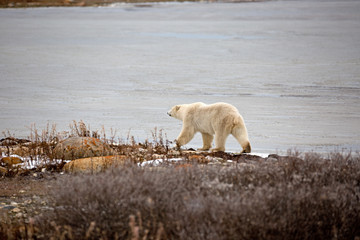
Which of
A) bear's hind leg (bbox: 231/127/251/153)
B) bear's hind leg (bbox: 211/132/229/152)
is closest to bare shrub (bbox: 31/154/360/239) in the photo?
bear's hind leg (bbox: 231/127/251/153)

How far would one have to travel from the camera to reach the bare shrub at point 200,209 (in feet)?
11.7

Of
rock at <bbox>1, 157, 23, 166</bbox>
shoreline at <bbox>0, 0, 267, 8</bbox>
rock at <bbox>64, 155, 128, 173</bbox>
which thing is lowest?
rock at <bbox>1, 157, 23, 166</bbox>

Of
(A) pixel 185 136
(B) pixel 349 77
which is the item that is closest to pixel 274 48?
(B) pixel 349 77

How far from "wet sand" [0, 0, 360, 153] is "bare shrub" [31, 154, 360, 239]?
174 inches

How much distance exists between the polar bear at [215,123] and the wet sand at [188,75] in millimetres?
996

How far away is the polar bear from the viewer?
290 inches

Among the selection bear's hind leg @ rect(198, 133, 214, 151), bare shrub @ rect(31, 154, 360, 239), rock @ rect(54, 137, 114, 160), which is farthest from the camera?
bear's hind leg @ rect(198, 133, 214, 151)

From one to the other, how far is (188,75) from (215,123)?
972cm

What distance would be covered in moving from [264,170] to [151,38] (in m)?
23.6

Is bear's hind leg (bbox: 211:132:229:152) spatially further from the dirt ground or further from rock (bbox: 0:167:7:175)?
rock (bbox: 0:167:7:175)

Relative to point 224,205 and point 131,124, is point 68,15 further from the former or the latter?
point 224,205

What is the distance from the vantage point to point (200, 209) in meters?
3.62

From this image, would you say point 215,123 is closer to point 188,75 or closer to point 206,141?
point 206,141

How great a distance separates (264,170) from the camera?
14.7ft
